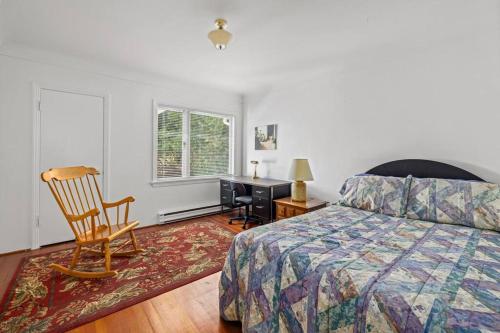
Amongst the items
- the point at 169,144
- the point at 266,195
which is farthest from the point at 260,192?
the point at 169,144

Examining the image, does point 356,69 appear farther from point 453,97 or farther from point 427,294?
point 427,294

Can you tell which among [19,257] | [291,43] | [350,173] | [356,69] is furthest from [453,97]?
[19,257]

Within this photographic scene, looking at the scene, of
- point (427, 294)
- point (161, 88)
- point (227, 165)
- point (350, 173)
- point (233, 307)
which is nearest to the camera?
point (427, 294)

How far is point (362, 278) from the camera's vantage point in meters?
1.10

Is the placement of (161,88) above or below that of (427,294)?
above

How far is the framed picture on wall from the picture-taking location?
13.5ft

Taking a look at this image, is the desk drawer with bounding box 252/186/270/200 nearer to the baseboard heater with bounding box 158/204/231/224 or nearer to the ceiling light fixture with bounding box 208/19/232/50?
the baseboard heater with bounding box 158/204/231/224

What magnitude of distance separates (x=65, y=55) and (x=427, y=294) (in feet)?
13.5

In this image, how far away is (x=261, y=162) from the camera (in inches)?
173

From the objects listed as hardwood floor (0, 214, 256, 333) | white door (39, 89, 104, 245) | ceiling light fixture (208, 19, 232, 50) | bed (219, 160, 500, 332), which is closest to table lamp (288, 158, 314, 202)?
bed (219, 160, 500, 332)

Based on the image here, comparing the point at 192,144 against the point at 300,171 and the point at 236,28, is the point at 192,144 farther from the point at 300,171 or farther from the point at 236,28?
the point at 236,28

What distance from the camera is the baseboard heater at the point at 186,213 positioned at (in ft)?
12.5

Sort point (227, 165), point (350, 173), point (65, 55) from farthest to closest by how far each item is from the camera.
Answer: point (227, 165), point (350, 173), point (65, 55)

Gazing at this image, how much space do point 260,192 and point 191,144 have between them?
1606 millimetres
